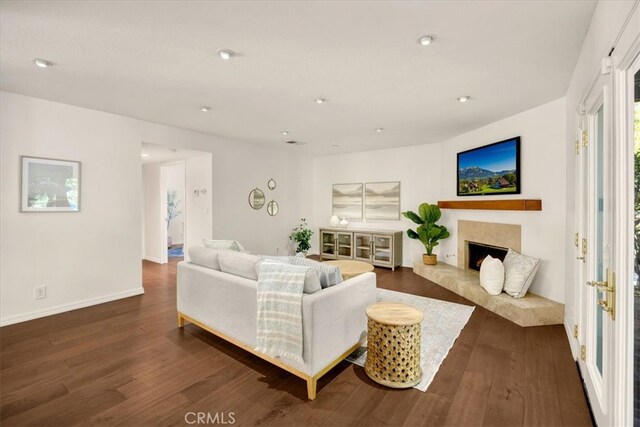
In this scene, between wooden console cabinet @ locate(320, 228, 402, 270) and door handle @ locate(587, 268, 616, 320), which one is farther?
wooden console cabinet @ locate(320, 228, 402, 270)

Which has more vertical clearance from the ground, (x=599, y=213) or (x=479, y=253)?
(x=599, y=213)

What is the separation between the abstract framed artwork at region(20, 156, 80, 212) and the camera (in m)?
3.21

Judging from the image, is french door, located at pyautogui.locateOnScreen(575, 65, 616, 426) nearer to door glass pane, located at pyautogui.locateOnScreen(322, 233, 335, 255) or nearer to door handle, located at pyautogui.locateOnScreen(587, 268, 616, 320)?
door handle, located at pyautogui.locateOnScreen(587, 268, 616, 320)

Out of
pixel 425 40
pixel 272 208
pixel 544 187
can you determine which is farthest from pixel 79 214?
pixel 544 187

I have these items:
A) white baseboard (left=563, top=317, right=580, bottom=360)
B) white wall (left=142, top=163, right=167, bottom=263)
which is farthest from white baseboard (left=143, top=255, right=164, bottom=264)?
white baseboard (left=563, top=317, right=580, bottom=360)

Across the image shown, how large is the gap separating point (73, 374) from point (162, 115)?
300cm

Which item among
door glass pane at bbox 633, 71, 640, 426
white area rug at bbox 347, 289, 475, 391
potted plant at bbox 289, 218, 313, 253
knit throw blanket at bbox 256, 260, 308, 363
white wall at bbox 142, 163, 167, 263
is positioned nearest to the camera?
door glass pane at bbox 633, 71, 640, 426

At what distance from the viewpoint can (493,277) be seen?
3504mm

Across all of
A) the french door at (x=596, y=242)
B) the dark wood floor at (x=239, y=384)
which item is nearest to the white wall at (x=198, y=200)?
the dark wood floor at (x=239, y=384)

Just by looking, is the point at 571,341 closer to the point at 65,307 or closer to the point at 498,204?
the point at 498,204

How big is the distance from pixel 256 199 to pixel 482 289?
4.04 m

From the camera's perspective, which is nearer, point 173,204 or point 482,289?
point 482,289

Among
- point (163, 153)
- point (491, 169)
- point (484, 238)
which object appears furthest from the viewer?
point (163, 153)

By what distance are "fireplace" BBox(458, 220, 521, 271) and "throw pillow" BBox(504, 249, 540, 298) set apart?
1.06 feet
